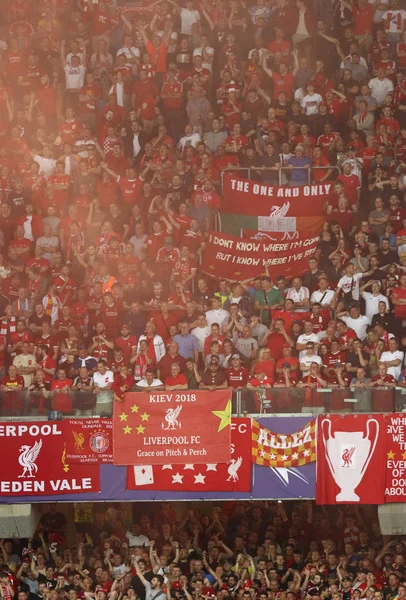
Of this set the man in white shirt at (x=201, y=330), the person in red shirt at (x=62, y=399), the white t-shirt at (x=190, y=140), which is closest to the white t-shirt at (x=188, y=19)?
the white t-shirt at (x=190, y=140)

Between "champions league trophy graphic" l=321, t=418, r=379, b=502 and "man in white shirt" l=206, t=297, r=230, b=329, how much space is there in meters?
2.65

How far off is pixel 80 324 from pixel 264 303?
298cm

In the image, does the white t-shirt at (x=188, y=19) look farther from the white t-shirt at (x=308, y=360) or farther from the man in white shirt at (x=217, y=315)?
the white t-shirt at (x=308, y=360)

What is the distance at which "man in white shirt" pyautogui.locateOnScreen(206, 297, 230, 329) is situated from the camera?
26500 millimetres

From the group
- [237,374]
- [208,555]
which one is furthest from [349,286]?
[208,555]

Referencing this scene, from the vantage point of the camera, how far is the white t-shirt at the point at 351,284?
1048 inches

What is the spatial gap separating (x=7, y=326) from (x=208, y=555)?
492 centimetres

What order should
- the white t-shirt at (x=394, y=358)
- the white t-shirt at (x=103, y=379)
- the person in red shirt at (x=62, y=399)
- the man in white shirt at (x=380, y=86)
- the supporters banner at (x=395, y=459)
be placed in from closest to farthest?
1. the supporters banner at (x=395, y=459)
2. the white t-shirt at (x=394, y=358)
3. the person in red shirt at (x=62, y=399)
4. the white t-shirt at (x=103, y=379)
5. the man in white shirt at (x=380, y=86)

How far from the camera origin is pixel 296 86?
1212 inches

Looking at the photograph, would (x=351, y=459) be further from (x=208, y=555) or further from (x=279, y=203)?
(x=279, y=203)

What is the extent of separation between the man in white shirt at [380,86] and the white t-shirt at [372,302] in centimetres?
529

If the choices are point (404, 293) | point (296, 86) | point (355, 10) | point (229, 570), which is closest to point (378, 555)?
point (229, 570)

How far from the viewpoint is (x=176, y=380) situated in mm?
25359

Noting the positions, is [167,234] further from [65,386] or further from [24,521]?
[24,521]
